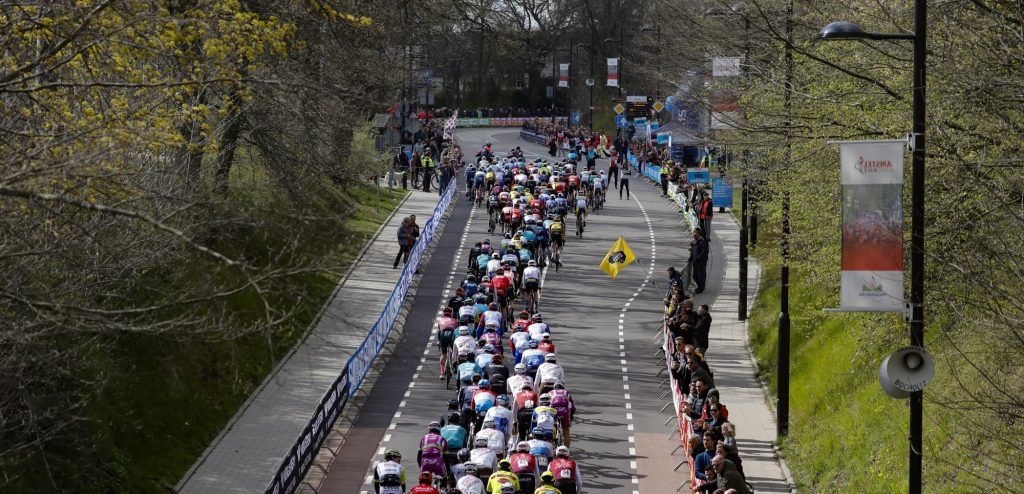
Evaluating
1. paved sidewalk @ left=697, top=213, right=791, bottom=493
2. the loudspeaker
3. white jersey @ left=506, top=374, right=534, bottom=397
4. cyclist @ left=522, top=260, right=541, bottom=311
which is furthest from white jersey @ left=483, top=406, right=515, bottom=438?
cyclist @ left=522, top=260, right=541, bottom=311

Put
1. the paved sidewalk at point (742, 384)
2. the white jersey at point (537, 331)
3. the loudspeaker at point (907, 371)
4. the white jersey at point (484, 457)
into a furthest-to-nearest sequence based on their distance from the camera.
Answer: the white jersey at point (537, 331) → the paved sidewalk at point (742, 384) → the white jersey at point (484, 457) → the loudspeaker at point (907, 371)

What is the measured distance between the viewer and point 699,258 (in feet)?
118

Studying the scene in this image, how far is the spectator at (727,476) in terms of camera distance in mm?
17547

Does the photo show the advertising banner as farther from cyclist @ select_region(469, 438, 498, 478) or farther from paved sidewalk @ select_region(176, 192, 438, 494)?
cyclist @ select_region(469, 438, 498, 478)

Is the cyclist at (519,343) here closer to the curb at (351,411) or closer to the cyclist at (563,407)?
the cyclist at (563,407)

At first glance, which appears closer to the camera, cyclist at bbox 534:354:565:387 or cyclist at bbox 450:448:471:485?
cyclist at bbox 450:448:471:485

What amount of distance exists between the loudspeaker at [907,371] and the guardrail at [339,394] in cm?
854

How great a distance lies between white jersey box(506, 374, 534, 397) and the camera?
23.2m

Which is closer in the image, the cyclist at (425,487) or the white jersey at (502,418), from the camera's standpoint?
the cyclist at (425,487)

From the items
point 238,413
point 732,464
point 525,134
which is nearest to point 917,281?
point 732,464

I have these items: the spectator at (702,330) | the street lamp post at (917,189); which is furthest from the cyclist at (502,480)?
the spectator at (702,330)

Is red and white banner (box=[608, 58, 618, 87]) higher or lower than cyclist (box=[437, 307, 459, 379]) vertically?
higher

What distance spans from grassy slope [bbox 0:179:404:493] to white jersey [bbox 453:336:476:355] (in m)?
2.75

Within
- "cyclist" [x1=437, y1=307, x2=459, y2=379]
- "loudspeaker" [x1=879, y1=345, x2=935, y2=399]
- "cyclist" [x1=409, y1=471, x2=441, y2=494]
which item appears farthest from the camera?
"cyclist" [x1=437, y1=307, x2=459, y2=379]
